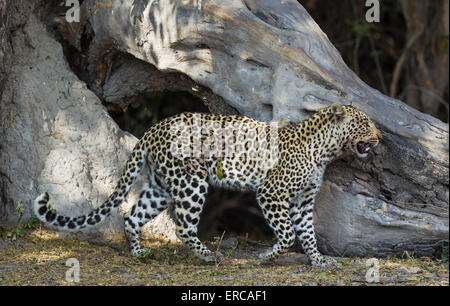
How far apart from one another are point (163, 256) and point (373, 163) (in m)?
2.54

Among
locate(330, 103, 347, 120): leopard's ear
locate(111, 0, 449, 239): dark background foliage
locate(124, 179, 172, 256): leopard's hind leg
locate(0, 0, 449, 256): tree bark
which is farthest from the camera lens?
locate(111, 0, 449, 239): dark background foliage

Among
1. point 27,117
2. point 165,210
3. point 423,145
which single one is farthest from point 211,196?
point 423,145

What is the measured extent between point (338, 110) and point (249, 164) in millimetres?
1123

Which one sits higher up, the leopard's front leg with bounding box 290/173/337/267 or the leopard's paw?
the leopard's front leg with bounding box 290/173/337/267

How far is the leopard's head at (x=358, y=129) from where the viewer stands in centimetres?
642

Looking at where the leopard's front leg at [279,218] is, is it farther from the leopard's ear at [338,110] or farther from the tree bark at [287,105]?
the leopard's ear at [338,110]

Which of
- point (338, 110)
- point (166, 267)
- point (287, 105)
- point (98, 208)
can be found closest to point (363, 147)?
point (338, 110)

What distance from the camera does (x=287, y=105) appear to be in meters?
6.90

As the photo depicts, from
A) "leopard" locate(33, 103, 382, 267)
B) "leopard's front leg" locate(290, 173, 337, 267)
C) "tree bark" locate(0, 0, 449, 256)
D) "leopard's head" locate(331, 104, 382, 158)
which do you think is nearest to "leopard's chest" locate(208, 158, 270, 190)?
"leopard" locate(33, 103, 382, 267)

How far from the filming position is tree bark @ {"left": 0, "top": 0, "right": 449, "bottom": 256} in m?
6.68

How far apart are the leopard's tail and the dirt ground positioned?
0.37 meters

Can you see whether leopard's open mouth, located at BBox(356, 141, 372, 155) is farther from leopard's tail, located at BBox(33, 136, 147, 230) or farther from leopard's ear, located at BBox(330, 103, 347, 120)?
leopard's tail, located at BBox(33, 136, 147, 230)

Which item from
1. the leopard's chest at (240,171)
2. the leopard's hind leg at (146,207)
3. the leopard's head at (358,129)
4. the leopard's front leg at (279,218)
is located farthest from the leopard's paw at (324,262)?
the leopard's hind leg at (146,207)

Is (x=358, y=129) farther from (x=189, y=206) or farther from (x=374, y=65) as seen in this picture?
(x=374, y=65)
